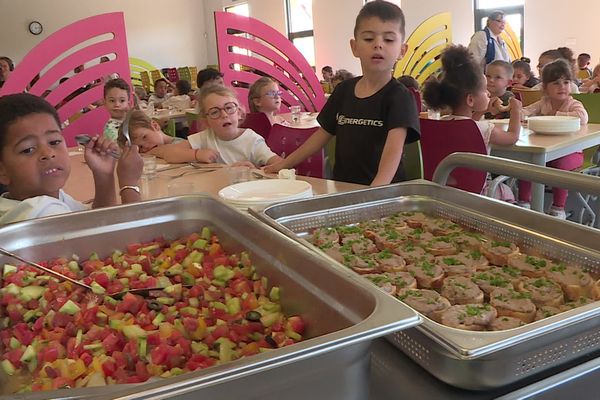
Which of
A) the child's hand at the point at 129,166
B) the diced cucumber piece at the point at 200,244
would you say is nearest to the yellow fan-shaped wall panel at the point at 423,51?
the child's hand at the point at 129,166

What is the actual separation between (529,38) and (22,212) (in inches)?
273

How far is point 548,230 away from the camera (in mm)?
1028

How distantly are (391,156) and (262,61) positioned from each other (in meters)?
2.93

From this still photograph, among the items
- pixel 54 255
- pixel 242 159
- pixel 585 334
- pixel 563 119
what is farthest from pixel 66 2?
pixel 585 334

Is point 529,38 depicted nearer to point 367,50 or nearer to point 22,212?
point 367,50

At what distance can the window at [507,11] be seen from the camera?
22.8 feet

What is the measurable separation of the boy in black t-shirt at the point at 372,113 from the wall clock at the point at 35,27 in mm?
9015

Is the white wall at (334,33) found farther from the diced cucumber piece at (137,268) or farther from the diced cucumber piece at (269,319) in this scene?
the diced cucumber piece at (269,319)

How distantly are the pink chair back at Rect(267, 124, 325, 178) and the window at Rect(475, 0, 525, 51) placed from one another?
218 inches

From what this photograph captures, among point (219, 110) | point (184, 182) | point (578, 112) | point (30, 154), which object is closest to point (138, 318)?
point (30, 154)

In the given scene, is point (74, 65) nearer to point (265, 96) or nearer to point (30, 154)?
point (265, 96)

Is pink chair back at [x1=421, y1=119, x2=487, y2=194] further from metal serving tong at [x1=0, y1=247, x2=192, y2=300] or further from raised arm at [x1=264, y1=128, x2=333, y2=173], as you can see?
metal serving tong at [x1=0, y1=247, x2=192, y2=300]

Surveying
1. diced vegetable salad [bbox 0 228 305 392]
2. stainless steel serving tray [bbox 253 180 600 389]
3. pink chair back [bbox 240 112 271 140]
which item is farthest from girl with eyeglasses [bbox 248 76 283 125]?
diced vegetable salad [bbox 0 228 305 392]

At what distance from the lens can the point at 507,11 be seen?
709cm
